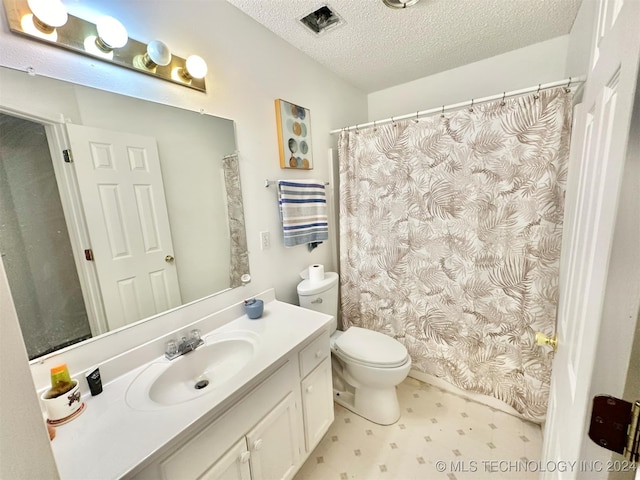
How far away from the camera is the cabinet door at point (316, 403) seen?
4.07 ft

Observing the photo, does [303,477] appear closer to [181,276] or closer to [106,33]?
[181,276]

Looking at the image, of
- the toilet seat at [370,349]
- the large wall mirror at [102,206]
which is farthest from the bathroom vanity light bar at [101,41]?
the toilet seat at [370,349]

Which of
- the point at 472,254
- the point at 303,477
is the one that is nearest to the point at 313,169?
the point at 472,254

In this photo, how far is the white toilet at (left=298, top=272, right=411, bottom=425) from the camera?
152 cm

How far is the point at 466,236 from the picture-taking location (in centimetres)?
162

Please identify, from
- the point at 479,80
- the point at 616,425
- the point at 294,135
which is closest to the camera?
the point at 616,425

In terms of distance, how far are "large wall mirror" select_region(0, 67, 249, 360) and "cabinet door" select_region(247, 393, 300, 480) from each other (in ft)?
2.04

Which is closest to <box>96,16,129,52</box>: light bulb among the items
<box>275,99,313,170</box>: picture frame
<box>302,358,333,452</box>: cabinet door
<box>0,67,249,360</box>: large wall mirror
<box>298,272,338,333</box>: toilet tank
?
<box>0,67,249,360</box>: large wall mirror

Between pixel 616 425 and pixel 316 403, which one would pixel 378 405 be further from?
pixel 616 425

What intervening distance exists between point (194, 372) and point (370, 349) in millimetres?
975

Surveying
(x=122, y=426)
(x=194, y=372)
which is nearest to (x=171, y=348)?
(x=194, y=372)

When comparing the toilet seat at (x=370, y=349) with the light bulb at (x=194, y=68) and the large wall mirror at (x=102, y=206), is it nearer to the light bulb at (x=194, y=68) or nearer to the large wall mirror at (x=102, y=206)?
the large wall mirror at (x=102, y=206)

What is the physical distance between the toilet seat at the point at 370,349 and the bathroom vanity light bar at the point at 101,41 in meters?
1.60

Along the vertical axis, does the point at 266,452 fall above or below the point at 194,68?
below
